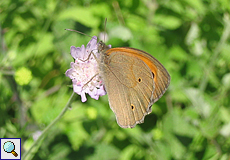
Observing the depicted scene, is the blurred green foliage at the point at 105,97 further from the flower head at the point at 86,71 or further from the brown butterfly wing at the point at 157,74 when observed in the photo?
the brown butterfly wing at the point at 157,74

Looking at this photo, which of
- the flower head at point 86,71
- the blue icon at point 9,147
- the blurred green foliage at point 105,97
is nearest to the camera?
the flower head at point 86,71

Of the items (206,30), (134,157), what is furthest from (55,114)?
(206,30)

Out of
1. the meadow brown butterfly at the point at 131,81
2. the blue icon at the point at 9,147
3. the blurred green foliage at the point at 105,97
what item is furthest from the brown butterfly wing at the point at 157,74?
the blue icon at the point at 9,147

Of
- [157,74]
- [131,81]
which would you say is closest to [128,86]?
[131,81]

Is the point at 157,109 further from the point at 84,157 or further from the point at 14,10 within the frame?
the point at 14,10

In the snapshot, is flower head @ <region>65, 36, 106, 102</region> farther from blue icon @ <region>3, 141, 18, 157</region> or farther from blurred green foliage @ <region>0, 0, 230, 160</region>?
blue icon @ <region>3, 141, 18, 157</region>

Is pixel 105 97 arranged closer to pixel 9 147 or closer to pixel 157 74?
pixel 157 74
